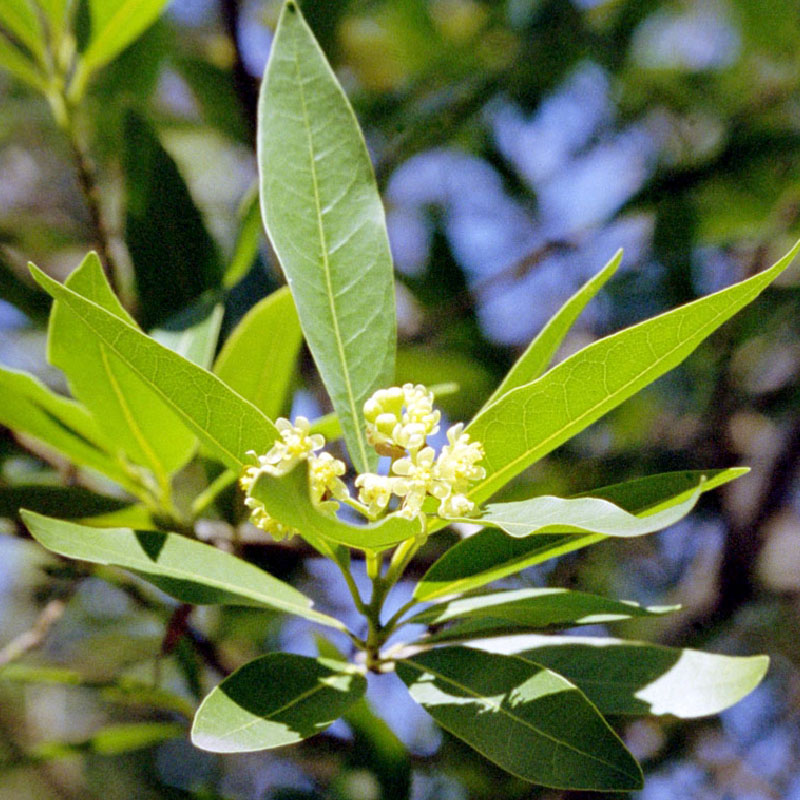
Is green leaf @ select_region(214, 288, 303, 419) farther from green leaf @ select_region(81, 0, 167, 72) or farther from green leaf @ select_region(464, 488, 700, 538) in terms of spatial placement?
green leaf @ select_region(81, 0, 167, 72)

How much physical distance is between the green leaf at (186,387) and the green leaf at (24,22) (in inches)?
37.4

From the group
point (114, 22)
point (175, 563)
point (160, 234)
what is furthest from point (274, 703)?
point (114, 22)

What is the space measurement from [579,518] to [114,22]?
4.31ft

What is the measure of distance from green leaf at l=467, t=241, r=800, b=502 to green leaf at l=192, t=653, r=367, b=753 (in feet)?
1.10

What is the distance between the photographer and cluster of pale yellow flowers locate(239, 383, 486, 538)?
97 cm

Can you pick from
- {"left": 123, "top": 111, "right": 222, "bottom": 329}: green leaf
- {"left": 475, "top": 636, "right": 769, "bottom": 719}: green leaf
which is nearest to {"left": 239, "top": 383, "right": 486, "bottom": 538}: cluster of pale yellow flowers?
{"left": 475, "top": 636, "right": 769, "bottom": 719}: green leaf

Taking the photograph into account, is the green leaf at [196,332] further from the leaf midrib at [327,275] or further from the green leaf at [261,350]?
the leaf midrib at [327,275]

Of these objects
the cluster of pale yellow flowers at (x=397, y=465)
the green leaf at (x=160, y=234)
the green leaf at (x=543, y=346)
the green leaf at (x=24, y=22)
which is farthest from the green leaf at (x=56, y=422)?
the green leaf at (x=24, y=22)

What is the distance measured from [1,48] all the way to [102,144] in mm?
846

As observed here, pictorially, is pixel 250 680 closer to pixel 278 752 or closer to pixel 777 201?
pixel 278 752

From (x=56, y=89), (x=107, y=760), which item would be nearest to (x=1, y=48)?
(x=56, y=89)

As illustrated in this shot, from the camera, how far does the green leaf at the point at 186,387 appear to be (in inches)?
34.2

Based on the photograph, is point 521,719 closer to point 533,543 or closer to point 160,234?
point 533,543

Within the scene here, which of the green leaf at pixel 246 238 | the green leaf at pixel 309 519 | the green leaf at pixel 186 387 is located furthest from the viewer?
the green leaf at pixel 246 238
